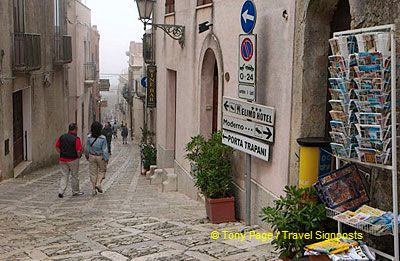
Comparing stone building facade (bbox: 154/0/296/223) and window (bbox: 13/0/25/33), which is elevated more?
window (bbox: 13/0/25/33)

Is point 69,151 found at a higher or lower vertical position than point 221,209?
higher

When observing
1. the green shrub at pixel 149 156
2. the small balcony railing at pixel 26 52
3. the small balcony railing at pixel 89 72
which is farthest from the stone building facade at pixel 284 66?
the small balcony railing at pixel 89 72

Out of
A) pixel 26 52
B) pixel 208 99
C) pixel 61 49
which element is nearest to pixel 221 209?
pixel 208 99

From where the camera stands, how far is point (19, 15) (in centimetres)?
1495

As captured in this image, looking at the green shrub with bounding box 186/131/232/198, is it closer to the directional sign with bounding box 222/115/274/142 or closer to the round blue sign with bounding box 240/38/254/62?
the directional sign with bounding box 222/115/274/142

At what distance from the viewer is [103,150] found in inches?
418

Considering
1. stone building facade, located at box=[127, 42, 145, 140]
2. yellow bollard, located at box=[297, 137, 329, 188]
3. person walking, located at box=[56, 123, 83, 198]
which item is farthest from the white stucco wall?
stone building facade, located at box=[127, 42, 145, 140]

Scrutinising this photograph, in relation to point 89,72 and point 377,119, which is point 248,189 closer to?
point 377,119

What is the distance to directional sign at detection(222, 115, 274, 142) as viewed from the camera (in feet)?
21.5

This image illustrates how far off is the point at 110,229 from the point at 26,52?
8820mm

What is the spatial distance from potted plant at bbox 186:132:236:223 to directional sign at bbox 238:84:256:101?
4.12 ft

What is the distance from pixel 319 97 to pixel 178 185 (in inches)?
292

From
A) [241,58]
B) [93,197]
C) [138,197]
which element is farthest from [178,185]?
[241,58]

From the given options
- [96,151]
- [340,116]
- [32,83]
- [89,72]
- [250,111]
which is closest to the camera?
[340,116]
